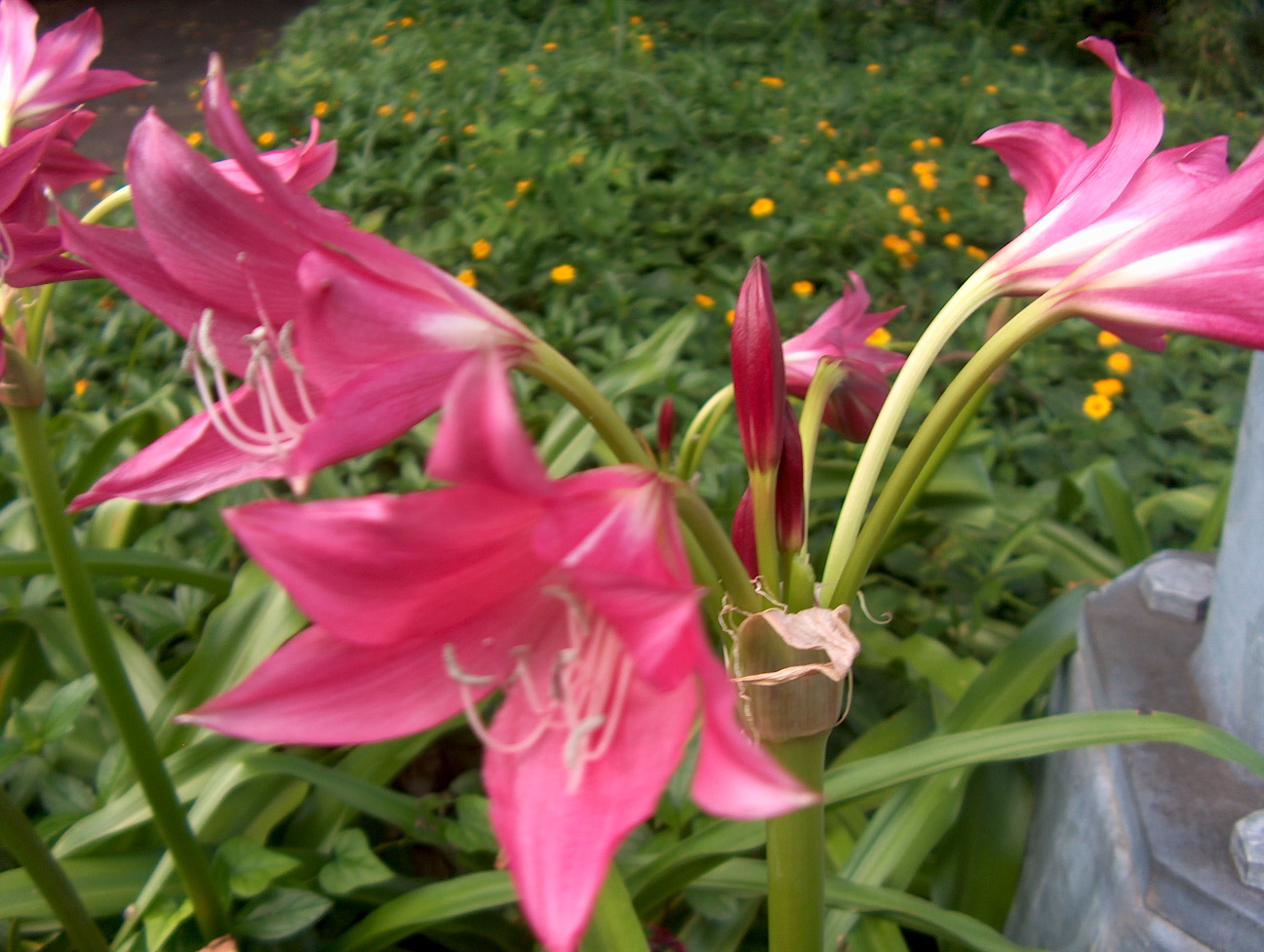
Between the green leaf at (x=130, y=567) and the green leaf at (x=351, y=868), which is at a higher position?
the green leaf at (x=130, y=567)

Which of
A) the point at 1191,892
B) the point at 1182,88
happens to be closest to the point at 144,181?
the point at 1191,892

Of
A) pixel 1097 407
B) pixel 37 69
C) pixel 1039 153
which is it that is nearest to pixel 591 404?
pixel 1039 153

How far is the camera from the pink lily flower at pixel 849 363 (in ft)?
2.28

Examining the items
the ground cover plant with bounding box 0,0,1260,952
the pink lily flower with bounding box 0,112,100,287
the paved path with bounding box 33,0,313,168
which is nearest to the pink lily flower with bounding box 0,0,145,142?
the ground cover plant with bounding box 0,0,1260,952

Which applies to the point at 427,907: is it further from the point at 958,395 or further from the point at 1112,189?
the point at 1112,189

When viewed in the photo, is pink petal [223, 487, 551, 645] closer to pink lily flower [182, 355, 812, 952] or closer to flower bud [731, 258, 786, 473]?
pink lily flower [182, 355, 812, 952]

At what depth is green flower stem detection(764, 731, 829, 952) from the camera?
64 centimetres

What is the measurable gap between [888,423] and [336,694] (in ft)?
1.38

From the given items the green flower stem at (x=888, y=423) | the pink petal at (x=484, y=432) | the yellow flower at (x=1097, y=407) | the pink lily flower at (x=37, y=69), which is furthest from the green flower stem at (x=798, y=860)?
the yellow flower at (x=1097, y=407)

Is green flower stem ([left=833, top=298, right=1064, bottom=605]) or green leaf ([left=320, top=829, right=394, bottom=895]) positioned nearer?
green flower stem ([left=833, top=298, right=1064, bottom=605])

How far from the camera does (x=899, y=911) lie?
0.96 m

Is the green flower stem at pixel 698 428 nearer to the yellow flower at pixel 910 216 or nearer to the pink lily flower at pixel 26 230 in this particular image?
the pink lily flower at pixel 26 230

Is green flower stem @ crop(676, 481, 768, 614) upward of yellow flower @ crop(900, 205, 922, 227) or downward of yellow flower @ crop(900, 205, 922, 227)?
upward

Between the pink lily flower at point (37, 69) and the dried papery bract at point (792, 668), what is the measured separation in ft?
3.06
